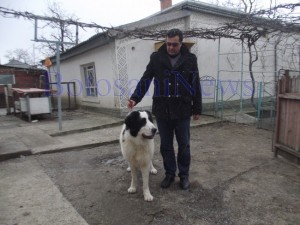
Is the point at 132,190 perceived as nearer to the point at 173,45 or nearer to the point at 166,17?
the point at 173,45

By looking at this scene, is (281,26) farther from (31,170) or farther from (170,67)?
(31,170)

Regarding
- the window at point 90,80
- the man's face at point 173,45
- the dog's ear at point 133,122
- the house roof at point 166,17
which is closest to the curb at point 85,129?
the house roof at point 166,17

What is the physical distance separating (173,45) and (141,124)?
106 centimetres

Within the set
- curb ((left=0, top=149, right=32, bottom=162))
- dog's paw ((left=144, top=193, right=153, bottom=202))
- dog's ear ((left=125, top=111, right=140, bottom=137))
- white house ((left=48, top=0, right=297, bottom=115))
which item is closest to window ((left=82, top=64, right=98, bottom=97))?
white house ((left=48, top=0, right=297, bottom=115))

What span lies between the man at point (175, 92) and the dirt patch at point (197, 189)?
1.49ft

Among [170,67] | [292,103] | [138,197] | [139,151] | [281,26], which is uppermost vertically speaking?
[281,26]

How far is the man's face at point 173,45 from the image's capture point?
3145 millimetres

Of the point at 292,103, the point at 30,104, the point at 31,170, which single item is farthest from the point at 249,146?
the point at 30,104

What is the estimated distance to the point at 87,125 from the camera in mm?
7551

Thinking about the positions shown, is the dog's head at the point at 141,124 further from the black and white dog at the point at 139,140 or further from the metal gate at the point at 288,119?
the metal gate at the point at 288,119

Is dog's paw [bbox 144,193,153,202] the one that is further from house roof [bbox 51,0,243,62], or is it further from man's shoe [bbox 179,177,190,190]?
house roof [bbox 51,0,243,62]

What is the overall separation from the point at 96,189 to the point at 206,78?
23.9 ft

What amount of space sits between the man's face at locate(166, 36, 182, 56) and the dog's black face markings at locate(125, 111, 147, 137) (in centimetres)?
92

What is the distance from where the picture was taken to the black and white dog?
9.84ft
